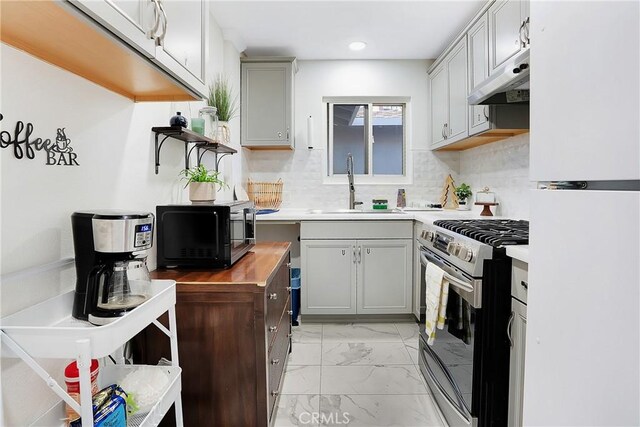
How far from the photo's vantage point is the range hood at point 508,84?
58.7 inches

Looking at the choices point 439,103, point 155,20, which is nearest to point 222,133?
point 155,20

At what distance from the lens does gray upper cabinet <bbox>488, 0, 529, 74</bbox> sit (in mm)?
1946

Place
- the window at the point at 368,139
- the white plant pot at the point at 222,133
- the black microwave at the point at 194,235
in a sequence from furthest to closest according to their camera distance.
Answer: the window at the point at 368,139 < the white plant pot at the point at 222,133 < the black microwave at the point at 194,235

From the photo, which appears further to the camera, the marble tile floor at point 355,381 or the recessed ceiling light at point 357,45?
the recessed ceiling light at point 357,45

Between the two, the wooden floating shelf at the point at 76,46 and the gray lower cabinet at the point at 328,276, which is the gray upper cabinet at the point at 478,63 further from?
the wooden floating shelf at the point at 76,46

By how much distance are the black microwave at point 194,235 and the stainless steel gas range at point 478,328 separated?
106cm

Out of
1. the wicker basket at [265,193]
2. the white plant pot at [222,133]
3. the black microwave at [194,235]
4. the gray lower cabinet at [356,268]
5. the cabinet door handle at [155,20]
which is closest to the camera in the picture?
the cabinet door handle at [155,20]

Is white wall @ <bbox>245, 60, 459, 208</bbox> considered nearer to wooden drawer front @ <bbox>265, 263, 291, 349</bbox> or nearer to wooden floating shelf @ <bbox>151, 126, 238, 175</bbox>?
wooden floating shelf @ <bbox>151, 126, 238, 175</bbox>

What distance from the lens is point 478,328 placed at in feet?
4.71

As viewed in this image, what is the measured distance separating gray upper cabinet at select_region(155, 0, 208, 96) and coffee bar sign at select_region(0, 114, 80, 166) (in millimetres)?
384

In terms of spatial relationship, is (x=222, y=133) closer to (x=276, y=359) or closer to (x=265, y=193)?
(x=265, y=193)

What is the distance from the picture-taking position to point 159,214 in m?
1.62

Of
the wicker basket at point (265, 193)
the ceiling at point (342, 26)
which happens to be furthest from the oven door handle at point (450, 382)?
the ceiling at point (342, 26)

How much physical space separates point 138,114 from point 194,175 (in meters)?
0.44
